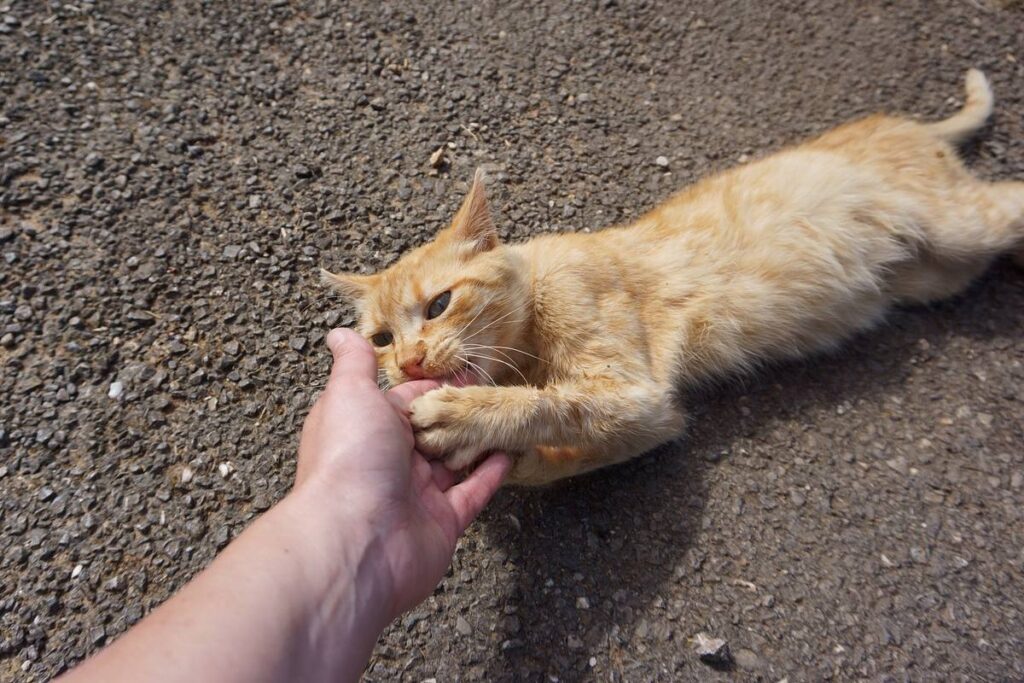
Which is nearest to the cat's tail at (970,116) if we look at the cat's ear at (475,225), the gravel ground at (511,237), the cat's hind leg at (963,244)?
the gravel ground at (511,237)

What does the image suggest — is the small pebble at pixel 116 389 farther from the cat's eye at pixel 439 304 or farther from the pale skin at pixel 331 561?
the cat's eye at pixel 439 304

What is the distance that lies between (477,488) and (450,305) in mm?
767

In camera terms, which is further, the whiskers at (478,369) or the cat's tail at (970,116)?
the cat's tail at (970,116)

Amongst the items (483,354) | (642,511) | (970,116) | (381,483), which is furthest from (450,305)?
(970,116)

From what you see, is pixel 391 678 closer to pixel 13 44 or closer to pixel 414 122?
pixel 414 122

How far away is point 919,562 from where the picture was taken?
239cm

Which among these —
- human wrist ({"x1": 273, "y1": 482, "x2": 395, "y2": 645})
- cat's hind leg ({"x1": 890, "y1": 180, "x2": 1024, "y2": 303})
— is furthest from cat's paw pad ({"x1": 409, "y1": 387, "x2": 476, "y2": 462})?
cat's hind leg ({"x1": 890, "y1": 180, "x2": 1024, "y2": 303})

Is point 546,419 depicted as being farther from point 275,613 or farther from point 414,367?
point 275,613

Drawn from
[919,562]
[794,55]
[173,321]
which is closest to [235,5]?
[173,321]

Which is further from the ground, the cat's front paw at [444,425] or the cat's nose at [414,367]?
the cat's nose at [414,367]

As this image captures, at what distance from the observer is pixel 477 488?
215 centimetres

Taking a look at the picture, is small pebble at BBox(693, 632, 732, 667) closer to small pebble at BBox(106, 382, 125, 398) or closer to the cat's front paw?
the cat's front paw

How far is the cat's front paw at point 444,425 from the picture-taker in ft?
6.82

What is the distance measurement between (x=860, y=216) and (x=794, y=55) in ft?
5.69
